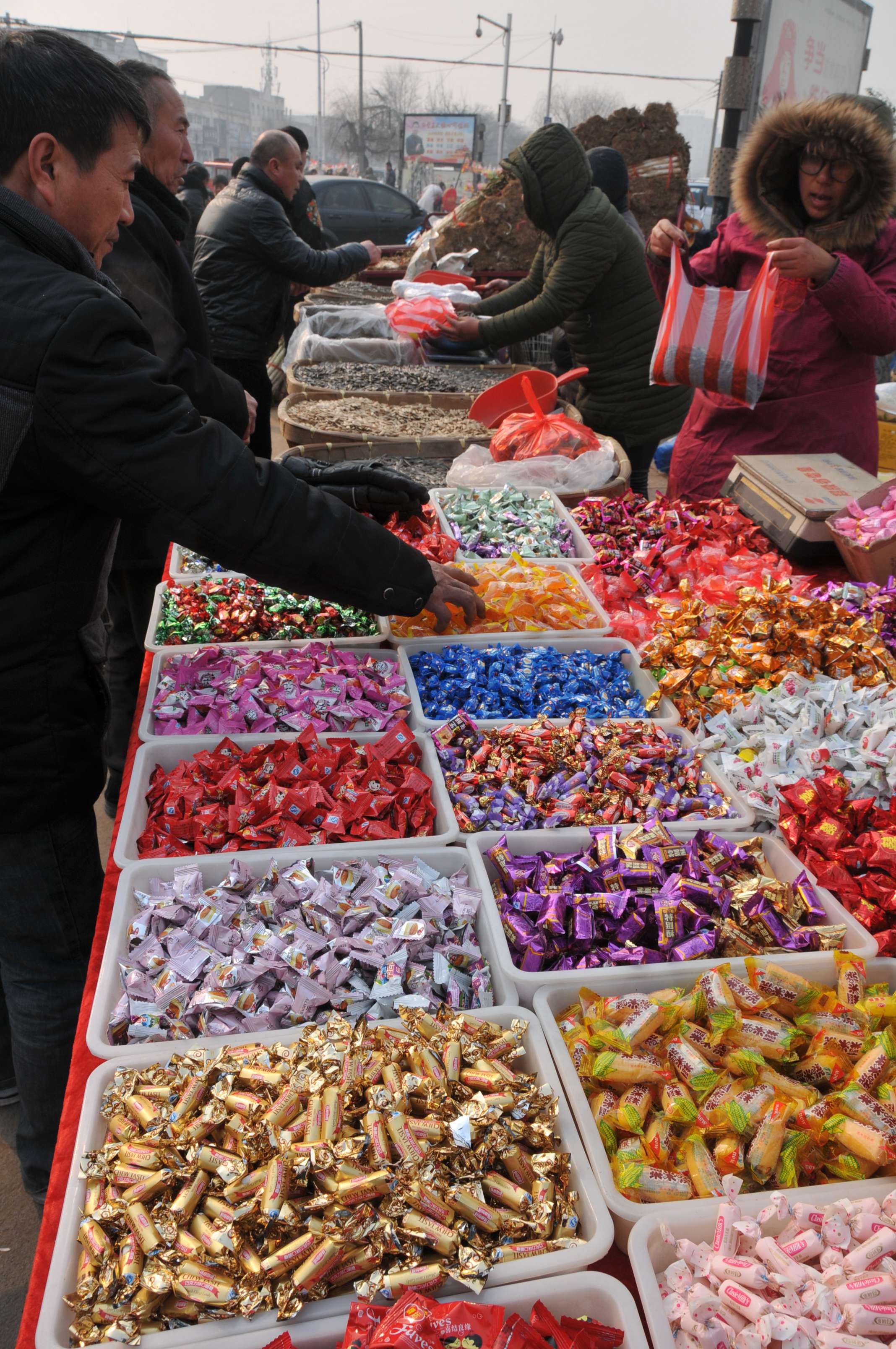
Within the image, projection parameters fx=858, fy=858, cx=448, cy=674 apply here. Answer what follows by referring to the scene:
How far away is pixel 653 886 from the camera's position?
1384mm

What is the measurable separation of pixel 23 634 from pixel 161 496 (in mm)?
325

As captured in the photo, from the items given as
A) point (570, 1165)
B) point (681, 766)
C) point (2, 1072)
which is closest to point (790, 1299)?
point (570, 1165)

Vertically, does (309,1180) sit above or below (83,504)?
below

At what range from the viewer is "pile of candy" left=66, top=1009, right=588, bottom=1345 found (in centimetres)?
88

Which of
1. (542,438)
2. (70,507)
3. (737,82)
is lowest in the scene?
(542,438)

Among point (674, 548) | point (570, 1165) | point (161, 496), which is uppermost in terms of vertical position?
point (161, 496)

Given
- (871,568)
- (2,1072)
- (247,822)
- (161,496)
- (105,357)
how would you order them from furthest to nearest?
1. (871,568)
2. (2,1072)
3. (247,822)
4. (161,496)
5. (105,357)

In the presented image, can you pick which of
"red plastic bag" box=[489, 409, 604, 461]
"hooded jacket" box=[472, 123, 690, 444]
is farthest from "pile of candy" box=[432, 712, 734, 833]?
"hooded jacket" box=[472, 123, 690, 444]

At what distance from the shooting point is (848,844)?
4.86 feet

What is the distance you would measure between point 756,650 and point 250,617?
122 centimetres

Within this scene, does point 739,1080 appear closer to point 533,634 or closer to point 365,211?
point 533,634

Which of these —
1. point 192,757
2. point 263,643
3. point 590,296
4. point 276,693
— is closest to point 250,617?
point 263,643

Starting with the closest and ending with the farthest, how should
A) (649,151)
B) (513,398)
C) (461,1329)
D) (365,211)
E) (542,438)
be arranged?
1. (461,1329)
2. (542,438)
3. (513,398)
4. (649,151)
5. (365,211)

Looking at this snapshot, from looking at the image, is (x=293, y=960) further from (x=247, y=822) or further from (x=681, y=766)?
(x=681, y=766)
